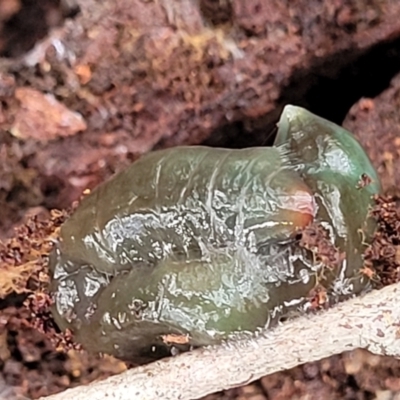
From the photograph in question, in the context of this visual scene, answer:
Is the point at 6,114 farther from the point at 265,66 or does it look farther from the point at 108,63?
the point at 265,66

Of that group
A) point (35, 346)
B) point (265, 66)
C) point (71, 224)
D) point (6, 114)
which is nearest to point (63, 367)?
point (35, 346)

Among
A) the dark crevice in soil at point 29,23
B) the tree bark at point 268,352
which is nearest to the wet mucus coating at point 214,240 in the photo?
the tree bark at point 268,352

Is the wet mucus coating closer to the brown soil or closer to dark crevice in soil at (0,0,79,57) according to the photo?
the brown soil

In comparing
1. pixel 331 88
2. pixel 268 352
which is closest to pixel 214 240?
pixel 268 352

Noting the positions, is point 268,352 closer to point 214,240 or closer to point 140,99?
point 214,240

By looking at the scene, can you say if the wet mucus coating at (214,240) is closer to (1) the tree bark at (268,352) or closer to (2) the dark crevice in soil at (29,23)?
(1) the tree bark at (268,352)

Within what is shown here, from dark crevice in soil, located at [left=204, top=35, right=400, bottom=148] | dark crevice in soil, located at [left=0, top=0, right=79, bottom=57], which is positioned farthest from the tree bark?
dark crevice in soil, located at [left=0, top=0, right=79, bottom=57]
